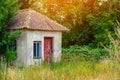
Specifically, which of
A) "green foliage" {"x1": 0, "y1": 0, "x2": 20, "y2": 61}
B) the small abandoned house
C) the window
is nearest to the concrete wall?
the small abandoned house

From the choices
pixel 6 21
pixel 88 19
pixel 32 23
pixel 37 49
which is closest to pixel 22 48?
pixel 37 49

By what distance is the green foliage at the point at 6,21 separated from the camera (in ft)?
71.9

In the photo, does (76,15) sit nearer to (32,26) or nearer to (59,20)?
(59,20)

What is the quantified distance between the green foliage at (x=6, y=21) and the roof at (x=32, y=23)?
0.45 m

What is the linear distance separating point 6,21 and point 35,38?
2.22 m

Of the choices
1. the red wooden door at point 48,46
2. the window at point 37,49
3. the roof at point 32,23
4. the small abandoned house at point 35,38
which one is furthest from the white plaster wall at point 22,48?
the red wooden door at point 48,46

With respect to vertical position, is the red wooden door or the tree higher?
the tree

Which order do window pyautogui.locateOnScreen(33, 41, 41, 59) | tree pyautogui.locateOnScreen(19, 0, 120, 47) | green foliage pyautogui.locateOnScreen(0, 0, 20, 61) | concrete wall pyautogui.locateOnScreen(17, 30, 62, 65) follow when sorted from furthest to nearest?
tree pyautogui.locateOnScreen(19, 0, 120, 47) → window pyautogui.locateOnScreen(33, 41, 41, 59) → concrete wall pyautogui.locateOnScreen(17, 30, 62, 65) → green foliage pyautogui.locateOnScreen(0, 0, 20, 61)

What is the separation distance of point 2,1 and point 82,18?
36.9ft

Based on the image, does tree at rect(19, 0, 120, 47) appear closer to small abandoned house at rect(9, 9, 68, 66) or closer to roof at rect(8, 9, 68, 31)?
small abandoned house at rect(9, 9, 68, 66)

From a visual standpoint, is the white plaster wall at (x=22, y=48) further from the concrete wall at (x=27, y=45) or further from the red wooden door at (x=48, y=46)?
the red wooden door at (x=48, y=46)

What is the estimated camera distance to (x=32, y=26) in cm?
2195

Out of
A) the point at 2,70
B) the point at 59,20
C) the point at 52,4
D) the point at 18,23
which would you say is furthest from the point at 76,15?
the point at 2,70

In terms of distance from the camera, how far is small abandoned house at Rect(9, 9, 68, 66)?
2203 centimetres
